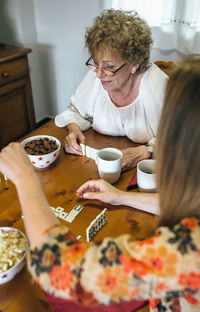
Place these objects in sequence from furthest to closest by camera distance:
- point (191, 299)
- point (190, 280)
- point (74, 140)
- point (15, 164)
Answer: point (74, 140), point (15, 164), point (191, 299), point (190, 280)

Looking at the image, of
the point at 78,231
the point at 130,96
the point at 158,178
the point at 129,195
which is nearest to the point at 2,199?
the point at 78,231

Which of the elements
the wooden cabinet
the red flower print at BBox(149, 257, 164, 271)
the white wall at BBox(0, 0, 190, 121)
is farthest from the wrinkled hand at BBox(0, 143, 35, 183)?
the white wall at BBox(0, 0, 190, 121)

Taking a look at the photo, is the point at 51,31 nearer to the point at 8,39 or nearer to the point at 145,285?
the point at 8,39

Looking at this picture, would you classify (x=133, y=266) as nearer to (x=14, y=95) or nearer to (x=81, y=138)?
(x=81, y=138)

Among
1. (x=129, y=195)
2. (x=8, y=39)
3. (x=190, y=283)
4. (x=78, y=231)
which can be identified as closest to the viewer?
(x=190, y=283)

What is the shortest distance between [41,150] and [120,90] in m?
0.61

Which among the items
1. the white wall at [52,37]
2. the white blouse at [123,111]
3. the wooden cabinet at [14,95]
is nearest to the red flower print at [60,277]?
the white blouse at [123,111]

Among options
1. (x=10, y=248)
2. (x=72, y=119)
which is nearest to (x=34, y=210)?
(x=10, y=248)

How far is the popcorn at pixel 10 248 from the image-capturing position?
2.33 feet

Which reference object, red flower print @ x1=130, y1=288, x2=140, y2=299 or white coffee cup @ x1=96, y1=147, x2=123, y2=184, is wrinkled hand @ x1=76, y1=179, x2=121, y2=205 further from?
red flower print @ x1=130, y1=288, x2=140, y2=299

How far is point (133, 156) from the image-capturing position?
1.21 metres

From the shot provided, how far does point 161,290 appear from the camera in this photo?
58 centimetres

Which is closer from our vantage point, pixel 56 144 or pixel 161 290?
pixel 161 290

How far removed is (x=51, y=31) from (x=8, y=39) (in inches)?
17.3
